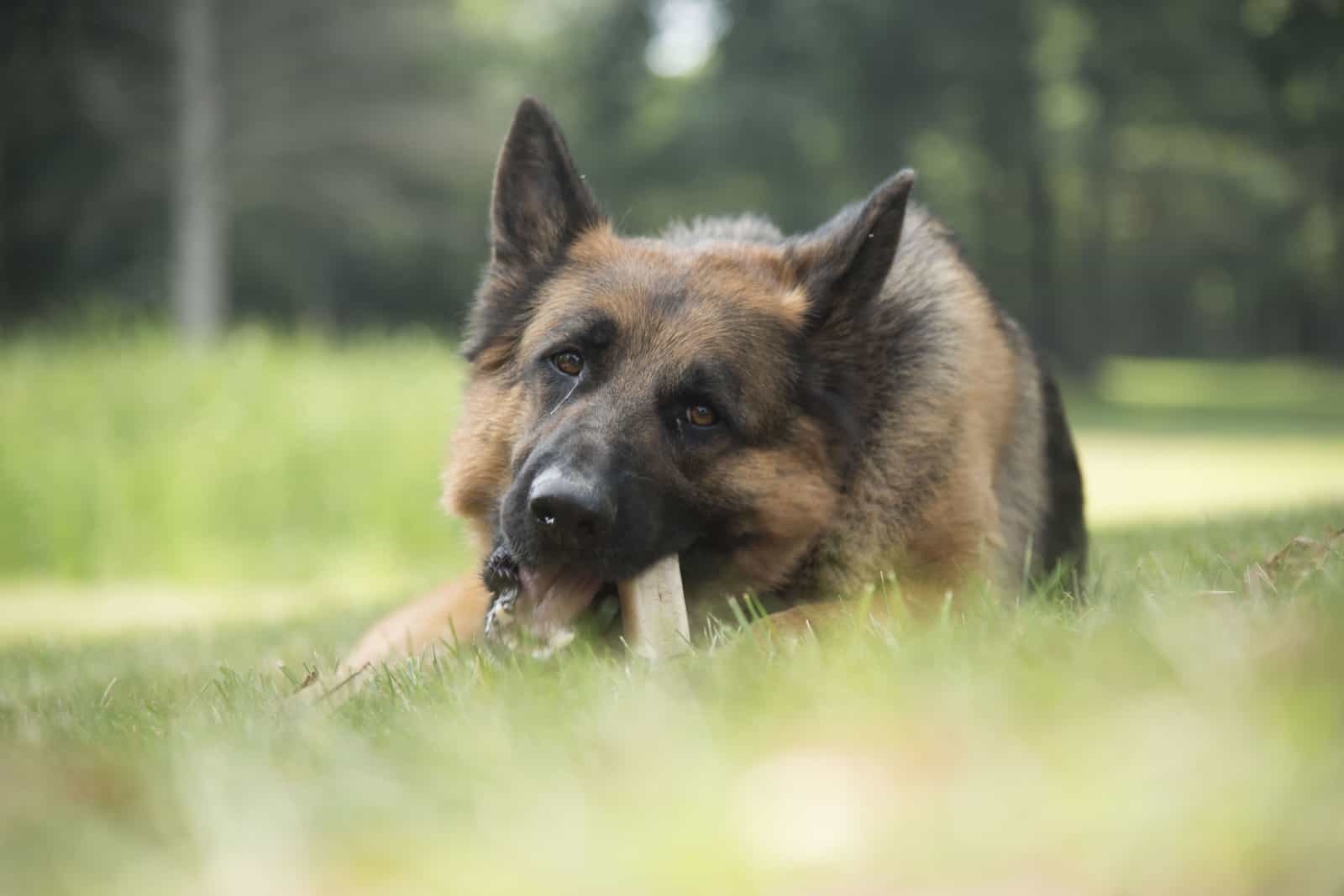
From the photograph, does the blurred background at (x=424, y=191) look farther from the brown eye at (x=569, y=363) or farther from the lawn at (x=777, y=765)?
the lawn at (x=777, y=765)

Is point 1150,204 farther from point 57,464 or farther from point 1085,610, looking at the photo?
point 1085,610

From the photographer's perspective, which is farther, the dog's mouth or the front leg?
the front leg

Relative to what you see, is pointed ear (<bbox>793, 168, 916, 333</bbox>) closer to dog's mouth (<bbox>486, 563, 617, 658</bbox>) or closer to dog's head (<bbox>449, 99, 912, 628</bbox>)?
dog's head (<bbox>449, 99, 912, 628</bbox>)

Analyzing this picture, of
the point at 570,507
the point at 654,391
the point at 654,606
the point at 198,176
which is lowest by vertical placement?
the point at 654,606

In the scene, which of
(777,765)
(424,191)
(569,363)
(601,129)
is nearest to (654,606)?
(569,363)

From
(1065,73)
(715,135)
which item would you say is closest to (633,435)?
(715,135)

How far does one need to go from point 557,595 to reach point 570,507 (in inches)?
16.6

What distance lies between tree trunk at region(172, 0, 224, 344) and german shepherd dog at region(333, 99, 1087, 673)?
21.5m

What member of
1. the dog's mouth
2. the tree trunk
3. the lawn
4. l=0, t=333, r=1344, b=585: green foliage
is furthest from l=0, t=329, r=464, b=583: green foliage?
the tree trunk

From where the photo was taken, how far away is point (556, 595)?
3564 millimetres

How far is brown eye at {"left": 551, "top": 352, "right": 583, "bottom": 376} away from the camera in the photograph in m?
3.90

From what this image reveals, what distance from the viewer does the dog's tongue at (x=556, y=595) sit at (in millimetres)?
3516

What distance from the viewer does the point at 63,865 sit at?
5.00 feet

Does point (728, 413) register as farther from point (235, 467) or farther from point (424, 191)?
point (424, 191)
